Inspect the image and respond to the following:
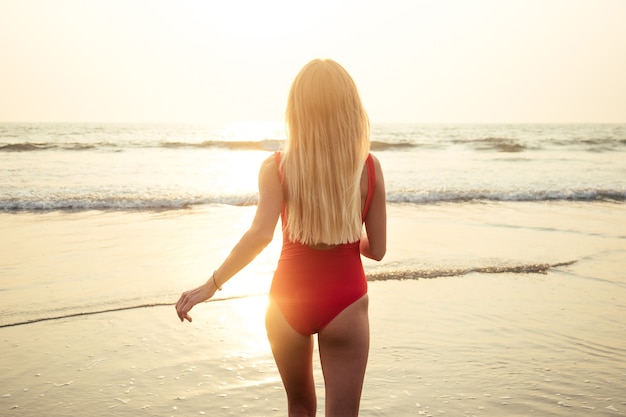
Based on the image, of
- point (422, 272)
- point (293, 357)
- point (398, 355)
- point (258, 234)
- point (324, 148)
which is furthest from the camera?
point (422, 272)

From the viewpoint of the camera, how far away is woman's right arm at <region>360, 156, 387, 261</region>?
2352 mm

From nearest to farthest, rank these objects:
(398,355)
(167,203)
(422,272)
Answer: (398,355) < (422,272) < (167,203)

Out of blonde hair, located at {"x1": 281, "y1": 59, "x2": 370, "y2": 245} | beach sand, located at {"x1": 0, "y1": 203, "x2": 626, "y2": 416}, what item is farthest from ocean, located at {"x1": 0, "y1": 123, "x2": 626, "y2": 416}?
blonde hair, located at {"x1": 281, "y1": 59, "x2": 370, "y2": 245}

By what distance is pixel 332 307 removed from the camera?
2.33 m

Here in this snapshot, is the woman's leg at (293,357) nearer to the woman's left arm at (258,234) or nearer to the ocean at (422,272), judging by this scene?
the woman's left arm at (258,234)

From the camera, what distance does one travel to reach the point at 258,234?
230 cm

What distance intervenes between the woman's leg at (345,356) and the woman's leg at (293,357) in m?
0.10

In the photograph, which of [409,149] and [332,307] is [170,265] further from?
[409,149]

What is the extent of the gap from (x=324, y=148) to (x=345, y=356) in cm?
80

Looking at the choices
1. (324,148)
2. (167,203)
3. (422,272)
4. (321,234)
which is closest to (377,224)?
(321,234)

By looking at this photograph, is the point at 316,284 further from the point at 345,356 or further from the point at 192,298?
the point at 192,298

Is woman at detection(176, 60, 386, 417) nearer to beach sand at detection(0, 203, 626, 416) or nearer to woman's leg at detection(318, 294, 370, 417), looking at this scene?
woman's leg at detection(318, 294, 370, 417)

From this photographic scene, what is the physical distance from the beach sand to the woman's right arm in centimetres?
158

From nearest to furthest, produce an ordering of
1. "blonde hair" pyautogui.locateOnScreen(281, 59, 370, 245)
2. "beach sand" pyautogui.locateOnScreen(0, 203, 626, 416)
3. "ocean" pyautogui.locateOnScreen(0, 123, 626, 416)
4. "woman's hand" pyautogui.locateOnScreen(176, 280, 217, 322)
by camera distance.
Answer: "blonde hair" pyautogui.locateOnScreen(281, 59, 370, 245)
"woman's hand" pyautogui.locateOnScreen(176, 280, 217, 322)
"beach sand" pyautogui.locateOnScreen(0, 203, 626, 416)
"ocean" pyautogui.locateOnScreen(0, 123, 626, 416)
